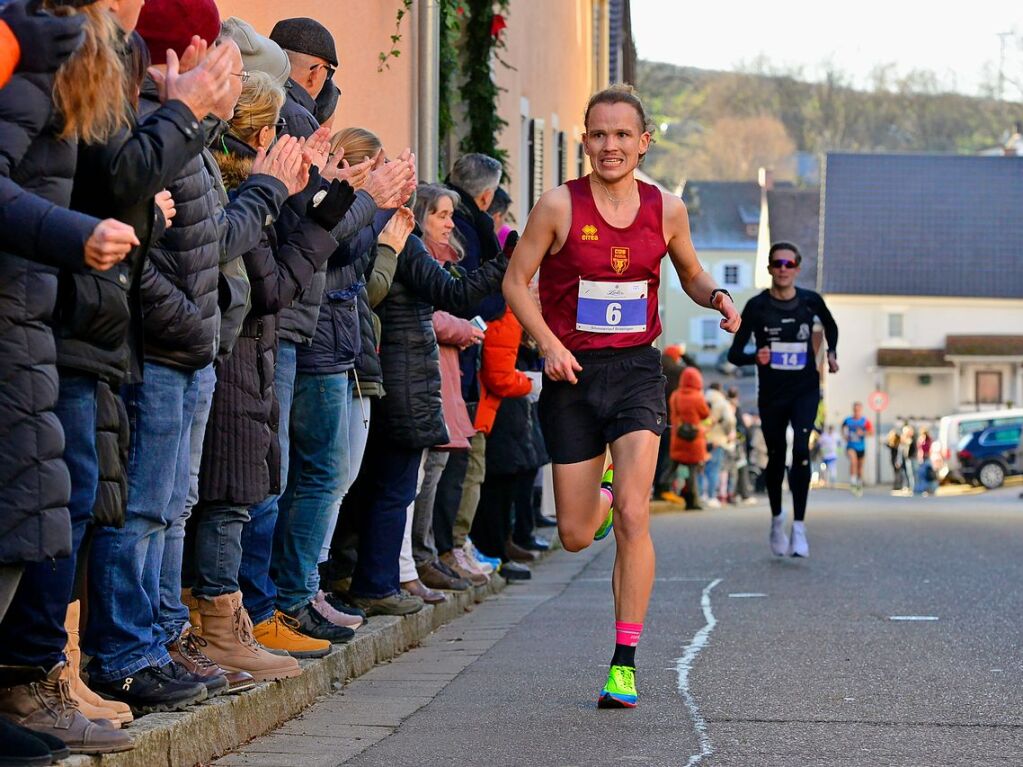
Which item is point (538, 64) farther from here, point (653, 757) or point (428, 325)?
point (653, 757)

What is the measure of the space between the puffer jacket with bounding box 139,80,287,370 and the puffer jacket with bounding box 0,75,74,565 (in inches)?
33.6

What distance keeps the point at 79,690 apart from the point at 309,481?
255 centimetres

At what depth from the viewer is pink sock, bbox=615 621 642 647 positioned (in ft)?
22.2

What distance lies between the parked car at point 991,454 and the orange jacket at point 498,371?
4627 cm

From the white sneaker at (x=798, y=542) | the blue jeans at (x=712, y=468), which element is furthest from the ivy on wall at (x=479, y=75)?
the blue jeans at (x=712, y=468)

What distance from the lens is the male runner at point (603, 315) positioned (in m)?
7.00

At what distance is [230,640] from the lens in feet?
21.0

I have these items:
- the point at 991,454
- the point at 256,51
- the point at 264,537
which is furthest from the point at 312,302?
the point at 991,454

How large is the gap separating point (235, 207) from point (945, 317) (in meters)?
77.6

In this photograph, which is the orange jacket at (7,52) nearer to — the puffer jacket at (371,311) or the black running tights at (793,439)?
the puffer jacket at (371,311)

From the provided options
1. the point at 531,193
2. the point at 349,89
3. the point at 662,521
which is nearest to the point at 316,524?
the point at 349,89

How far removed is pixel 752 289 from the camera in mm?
117750

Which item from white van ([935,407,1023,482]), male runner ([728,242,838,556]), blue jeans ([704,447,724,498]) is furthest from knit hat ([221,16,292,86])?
white van ([935,407,1023,482])

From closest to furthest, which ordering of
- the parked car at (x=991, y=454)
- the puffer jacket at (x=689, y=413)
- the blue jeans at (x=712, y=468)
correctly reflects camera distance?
the puffer jacket at (x=689, y=413) < the blue jeans at (x=712, y=468) < the parked car at (x=991, y=454)
